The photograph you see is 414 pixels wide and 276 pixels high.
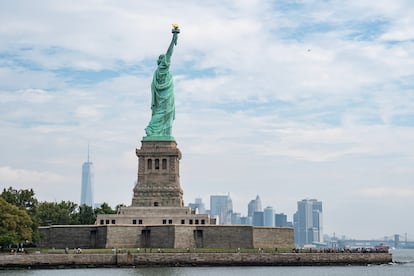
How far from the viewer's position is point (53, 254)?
66188mm

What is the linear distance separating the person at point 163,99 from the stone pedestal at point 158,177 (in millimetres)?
1669

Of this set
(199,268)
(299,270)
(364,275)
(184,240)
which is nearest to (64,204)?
(184,240)

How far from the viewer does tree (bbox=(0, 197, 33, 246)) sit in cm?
6988

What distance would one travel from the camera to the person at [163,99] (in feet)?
269

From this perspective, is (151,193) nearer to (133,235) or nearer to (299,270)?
(133,235)

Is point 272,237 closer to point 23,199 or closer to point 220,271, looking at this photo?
point 220,271

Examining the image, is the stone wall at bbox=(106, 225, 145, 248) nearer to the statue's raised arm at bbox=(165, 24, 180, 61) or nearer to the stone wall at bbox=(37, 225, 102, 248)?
the stone wall at bbox=(37, 225, 102, 248)

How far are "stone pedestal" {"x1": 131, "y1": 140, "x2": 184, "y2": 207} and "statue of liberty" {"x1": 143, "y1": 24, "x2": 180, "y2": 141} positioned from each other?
1.58 m

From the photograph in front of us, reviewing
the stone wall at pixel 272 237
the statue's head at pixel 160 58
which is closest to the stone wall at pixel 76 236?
the stone wall at pixel 272 237

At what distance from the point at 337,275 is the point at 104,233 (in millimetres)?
23896

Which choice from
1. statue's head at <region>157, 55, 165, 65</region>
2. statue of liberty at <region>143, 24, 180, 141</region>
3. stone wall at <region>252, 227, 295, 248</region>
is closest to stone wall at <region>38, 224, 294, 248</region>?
stone wall at <region>252, 227, 295, 248</region>

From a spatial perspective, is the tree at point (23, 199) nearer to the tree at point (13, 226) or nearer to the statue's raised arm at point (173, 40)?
the tree at point (13, 226)

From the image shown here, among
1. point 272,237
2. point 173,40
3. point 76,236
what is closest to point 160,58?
point 173,40

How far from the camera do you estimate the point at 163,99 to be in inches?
3263
